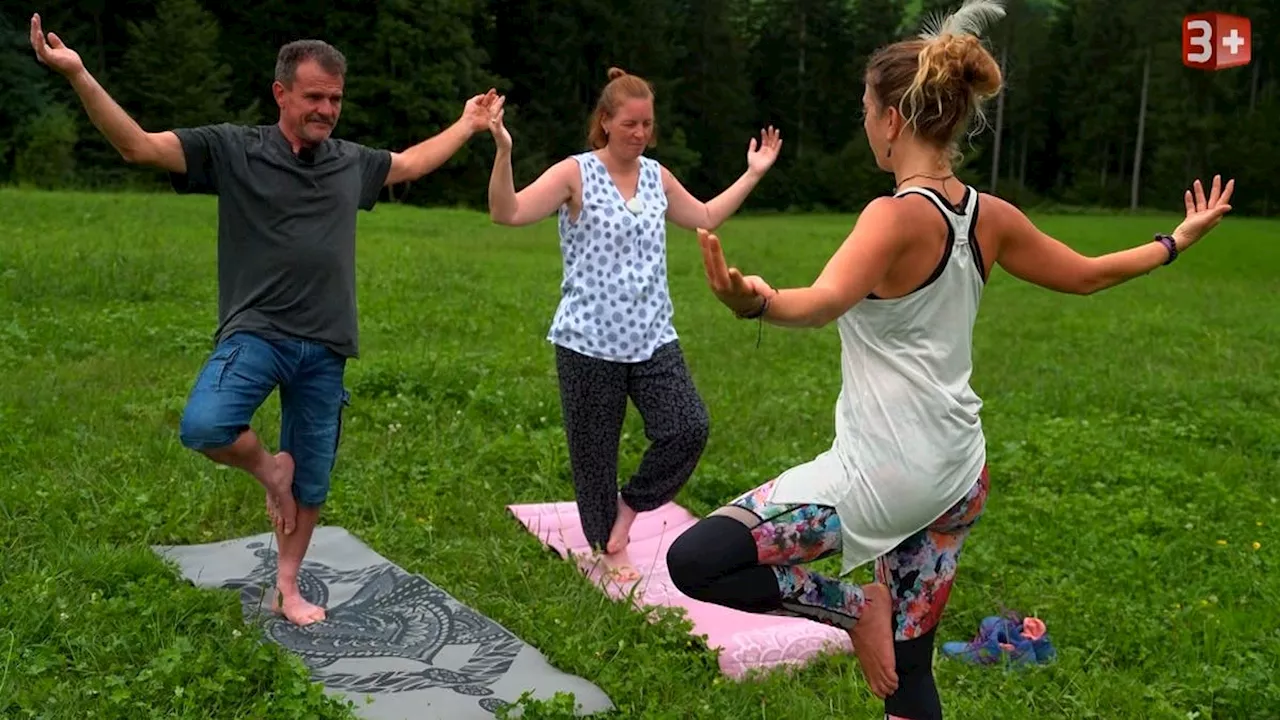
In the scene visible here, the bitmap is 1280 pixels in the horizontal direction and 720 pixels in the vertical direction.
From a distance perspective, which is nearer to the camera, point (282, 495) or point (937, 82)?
point (937, 82)

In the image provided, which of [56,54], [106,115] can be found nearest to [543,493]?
[106,115]

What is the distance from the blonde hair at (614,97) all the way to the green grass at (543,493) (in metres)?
1.81

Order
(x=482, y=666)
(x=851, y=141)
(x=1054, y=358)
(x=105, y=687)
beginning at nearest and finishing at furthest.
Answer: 1. (x=105, y=687)
2. (x=482, y=666)
3. (x=1054, y=358)
4. (x=851, y=141)

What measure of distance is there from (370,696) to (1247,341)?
10.9m

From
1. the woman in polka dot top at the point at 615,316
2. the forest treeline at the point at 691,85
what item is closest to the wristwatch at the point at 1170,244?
the woman in polka dot top at the point at 615,316

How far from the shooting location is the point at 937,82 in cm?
285

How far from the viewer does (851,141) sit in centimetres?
6122

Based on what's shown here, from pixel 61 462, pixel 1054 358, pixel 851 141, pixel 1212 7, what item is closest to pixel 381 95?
pixel 851 141

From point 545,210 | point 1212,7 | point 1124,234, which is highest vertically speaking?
point 1212,7

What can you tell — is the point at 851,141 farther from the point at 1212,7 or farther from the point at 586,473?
the point at 586,473

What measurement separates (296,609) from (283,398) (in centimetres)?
81

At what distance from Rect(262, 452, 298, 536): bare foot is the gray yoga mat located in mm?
349

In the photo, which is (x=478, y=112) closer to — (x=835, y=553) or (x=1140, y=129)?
(x=835, y=553)

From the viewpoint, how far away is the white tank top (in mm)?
2887
